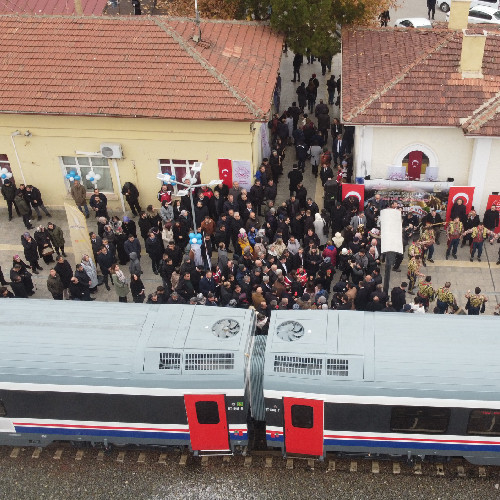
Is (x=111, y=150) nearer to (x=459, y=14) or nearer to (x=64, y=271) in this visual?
(x=64, y=271)

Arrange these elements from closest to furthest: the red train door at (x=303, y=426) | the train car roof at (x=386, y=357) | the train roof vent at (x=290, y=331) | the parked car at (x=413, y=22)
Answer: the train car roof at (x=386, y=357) → the red train door at (x=303, y=426) → the train roof vent at (x=290, y=331) → the parked car at (x=413, y=22)

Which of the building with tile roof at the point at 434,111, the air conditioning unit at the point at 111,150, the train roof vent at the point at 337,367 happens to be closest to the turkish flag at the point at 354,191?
the building with tile roof at the point at 434,111

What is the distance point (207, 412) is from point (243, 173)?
9.36 m

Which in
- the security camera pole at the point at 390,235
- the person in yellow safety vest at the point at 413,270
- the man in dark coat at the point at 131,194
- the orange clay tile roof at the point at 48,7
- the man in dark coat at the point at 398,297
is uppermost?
the orange clay tile roof at the point at 48,7

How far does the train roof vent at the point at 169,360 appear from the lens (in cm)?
1291

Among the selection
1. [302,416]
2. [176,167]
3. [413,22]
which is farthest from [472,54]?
[302,416]

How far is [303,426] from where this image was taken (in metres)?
13.1

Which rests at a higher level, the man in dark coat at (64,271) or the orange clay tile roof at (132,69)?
the orange clay tile roof at (132,69)

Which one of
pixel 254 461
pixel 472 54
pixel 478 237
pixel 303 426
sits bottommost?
pixel 254 461

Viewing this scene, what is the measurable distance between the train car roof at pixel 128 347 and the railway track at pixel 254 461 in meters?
2.27

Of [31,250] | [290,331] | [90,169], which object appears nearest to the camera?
[290,331]

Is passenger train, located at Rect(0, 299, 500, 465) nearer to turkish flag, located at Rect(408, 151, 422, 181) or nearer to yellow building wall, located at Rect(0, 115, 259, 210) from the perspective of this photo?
yellow building wall, located at Rect(0, 115, 259, 210)

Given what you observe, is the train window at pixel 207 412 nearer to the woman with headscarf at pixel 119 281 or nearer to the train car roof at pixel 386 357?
the train car roof at pixel 386 357

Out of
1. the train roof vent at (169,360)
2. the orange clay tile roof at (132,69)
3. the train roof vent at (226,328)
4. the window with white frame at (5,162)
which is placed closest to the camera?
the train roof vent at (169,360)
